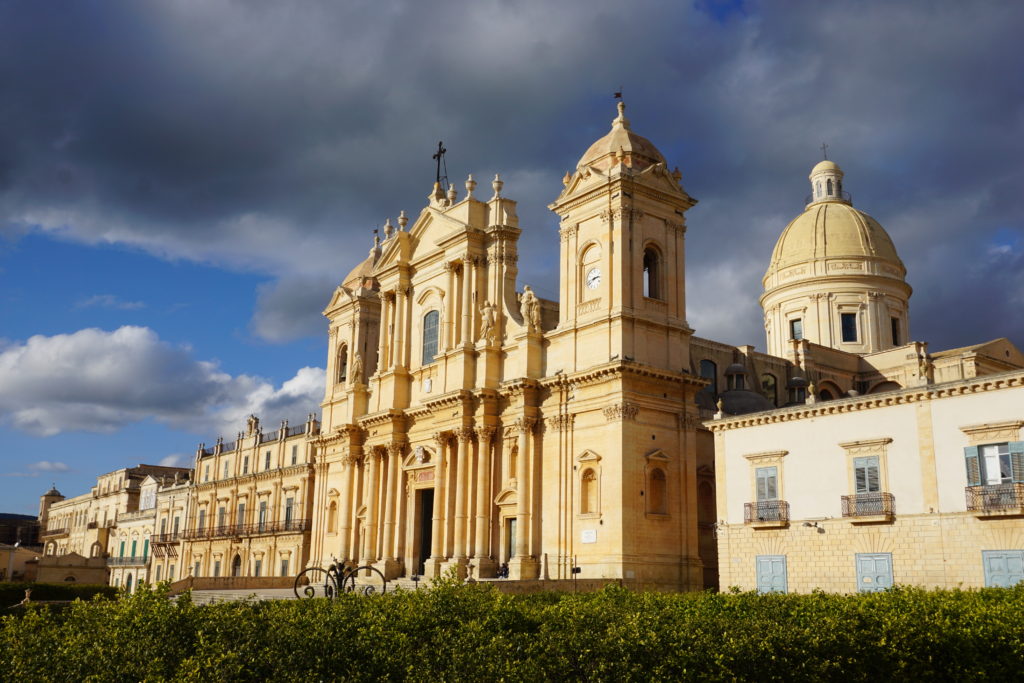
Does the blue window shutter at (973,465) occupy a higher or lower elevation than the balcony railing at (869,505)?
higher

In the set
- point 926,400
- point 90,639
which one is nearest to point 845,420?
point 926,400

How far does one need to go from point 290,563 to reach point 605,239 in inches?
1290

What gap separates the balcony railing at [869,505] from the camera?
25.8 metres

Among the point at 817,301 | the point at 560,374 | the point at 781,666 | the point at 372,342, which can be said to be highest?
the point at 817,301

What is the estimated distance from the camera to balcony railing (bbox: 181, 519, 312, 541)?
58.4 m

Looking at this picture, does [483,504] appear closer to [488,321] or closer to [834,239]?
[488,321]

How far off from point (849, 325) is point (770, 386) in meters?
11.2

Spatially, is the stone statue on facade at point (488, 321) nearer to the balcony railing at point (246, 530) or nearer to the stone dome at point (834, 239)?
the balcony railing at point (246, 530)

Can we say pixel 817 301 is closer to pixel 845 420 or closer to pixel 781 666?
pixel 845 420

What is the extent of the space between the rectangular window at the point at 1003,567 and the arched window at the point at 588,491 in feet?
46.5

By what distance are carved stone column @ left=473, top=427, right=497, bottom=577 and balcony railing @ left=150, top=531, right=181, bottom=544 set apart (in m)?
39.4

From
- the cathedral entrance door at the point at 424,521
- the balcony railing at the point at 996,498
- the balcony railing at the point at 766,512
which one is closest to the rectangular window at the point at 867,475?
the balcony railing at the point at 766,512

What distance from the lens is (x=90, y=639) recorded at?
1071cm

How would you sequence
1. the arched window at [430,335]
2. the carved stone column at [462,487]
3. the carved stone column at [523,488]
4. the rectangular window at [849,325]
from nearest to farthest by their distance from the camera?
1. the carved stone column at [523,488]
2. the carved stone column at [462,487]
3. the arched window at [430,335]
4. the rectangular window at [849,325]
